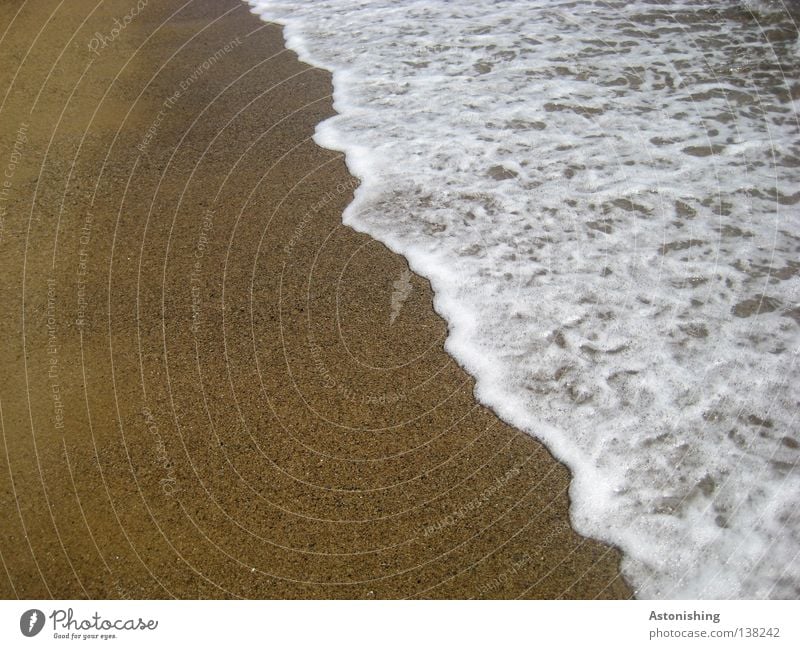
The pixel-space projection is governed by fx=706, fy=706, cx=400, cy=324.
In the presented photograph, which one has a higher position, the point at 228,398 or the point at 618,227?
the point at 228,398

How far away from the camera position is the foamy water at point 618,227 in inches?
107

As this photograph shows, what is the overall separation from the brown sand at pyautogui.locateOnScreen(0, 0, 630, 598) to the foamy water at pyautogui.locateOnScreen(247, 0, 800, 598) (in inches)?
8.7

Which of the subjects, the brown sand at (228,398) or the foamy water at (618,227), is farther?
the foamy water at (618,227)

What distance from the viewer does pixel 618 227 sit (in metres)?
3.97

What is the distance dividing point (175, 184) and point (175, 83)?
4.07 ft

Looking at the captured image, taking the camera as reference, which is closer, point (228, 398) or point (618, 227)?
point (228, 398)

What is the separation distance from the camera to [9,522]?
2.54m

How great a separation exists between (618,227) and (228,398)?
235 cm

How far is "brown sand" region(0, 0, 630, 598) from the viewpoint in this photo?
8.13 feet

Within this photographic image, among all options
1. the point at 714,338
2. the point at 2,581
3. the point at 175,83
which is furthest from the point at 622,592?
the point at 175,83

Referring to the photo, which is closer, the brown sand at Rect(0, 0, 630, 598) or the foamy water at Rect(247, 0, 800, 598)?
the brown sand at Rect(0, 0, 630, 598)

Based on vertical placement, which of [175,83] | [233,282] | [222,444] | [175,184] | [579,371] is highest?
[175,83]

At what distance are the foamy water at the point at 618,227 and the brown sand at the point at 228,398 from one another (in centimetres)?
22

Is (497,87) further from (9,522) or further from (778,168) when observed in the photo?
(9,522)
